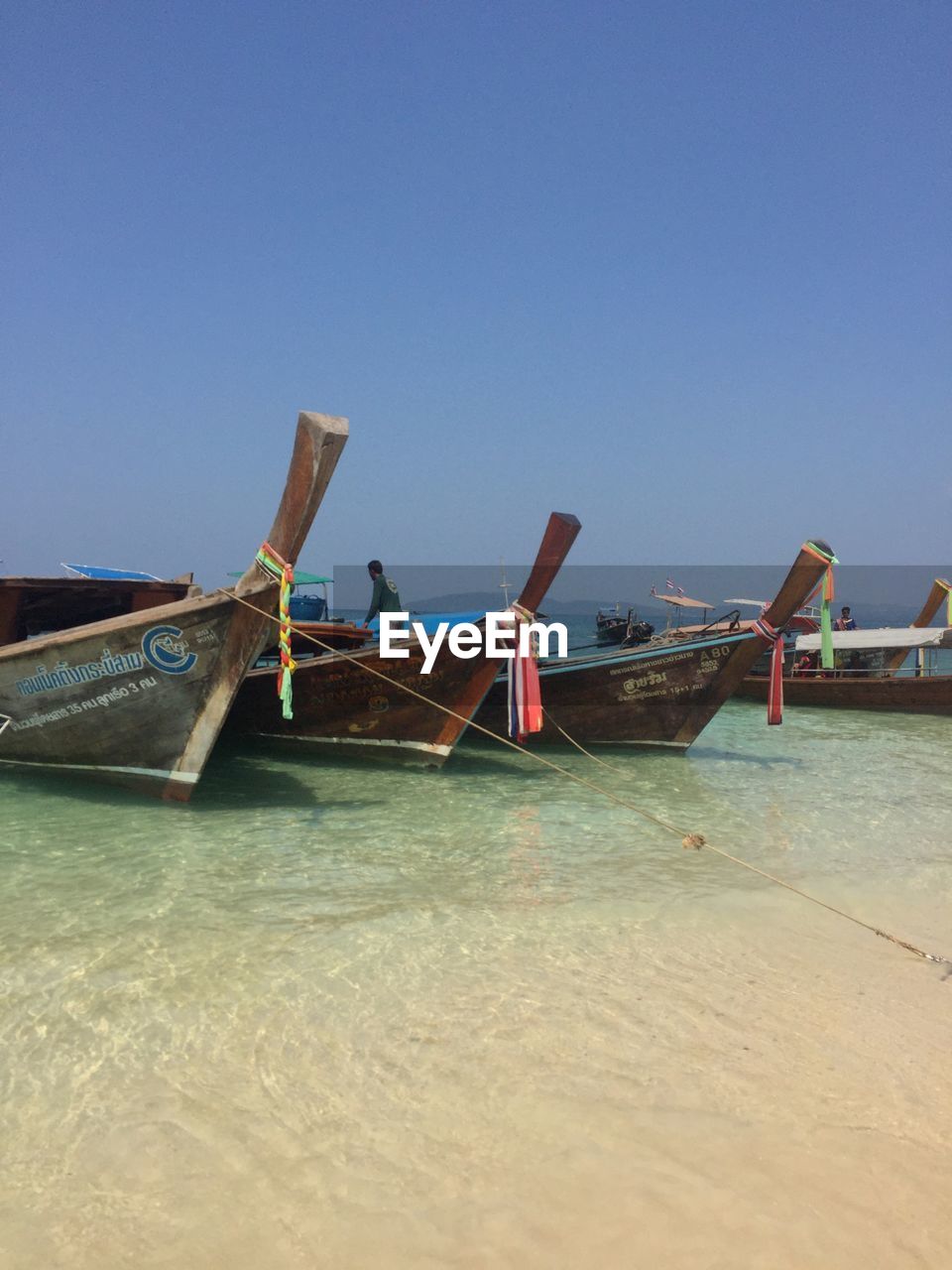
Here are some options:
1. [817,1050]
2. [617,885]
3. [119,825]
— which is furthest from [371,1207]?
[119,825]

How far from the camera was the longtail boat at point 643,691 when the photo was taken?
9.66 meters

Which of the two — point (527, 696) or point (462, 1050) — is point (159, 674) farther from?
point (462, 1050)

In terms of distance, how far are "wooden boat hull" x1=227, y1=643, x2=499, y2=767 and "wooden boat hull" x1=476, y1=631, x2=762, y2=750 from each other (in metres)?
1.42

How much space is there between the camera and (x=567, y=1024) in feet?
10.9

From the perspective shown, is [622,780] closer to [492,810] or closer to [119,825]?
[492,810]

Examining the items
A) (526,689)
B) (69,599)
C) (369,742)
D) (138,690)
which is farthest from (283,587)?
(69,599)

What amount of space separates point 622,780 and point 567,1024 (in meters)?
5.27

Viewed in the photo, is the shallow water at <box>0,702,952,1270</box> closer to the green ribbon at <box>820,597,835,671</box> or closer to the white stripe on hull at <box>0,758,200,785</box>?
the white stripe on hull at <box>0,758,200,785</box>

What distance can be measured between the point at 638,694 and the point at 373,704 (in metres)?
3.28

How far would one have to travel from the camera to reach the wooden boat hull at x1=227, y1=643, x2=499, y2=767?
26.9 feet

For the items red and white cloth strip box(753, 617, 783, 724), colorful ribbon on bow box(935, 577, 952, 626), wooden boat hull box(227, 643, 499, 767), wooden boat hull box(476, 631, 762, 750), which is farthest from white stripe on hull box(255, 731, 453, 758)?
colorful ribbon on bow box(935, 577, 952, 626)

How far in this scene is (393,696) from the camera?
27.7ft

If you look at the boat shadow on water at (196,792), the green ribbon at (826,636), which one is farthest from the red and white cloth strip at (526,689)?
the green ribbon at (826,636)

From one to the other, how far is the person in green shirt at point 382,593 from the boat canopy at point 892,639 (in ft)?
29.8
